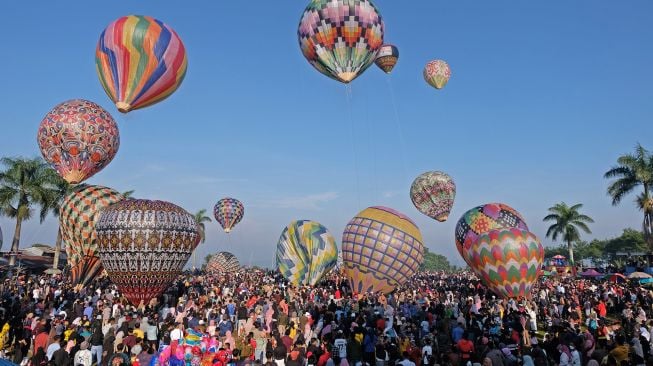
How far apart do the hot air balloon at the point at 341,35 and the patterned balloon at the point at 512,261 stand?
1144 centimetres

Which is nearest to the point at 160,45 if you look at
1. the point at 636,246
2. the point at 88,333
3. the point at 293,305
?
the point at 293,305

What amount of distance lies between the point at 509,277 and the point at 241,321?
45.0 feet

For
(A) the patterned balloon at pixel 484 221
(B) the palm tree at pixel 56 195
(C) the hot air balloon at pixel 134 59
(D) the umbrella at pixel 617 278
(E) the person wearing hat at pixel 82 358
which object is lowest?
(E) the person wearing hat at pixel 82 358

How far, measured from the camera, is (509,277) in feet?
76.5

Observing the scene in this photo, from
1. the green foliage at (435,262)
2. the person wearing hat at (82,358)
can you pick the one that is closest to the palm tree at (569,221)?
the person wearing hat at (82,358)

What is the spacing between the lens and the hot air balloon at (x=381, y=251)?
975 inches

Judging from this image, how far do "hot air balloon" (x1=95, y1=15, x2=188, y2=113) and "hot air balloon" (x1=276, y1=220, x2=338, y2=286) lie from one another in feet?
41.7

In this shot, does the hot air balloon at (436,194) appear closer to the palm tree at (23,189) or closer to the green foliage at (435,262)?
the palm tree at (23,189)

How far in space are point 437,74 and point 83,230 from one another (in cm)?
3719

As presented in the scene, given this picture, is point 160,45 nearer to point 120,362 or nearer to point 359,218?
point 359,218

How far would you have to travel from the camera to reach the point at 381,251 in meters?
24.7

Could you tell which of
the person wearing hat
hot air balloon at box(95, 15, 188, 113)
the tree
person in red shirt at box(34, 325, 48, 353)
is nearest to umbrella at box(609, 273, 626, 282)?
hot air balloon at box(95, 15, 188, 113)

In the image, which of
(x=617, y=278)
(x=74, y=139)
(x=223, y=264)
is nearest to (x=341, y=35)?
(x=74, y=139)

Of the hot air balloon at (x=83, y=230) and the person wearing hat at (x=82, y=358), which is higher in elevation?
the hot air balloon at (x=83, y=230)
